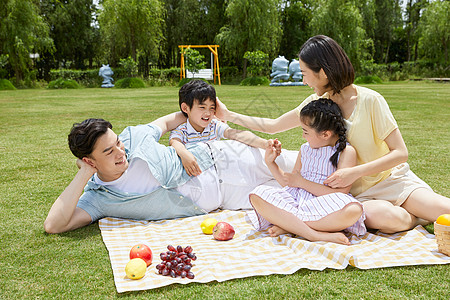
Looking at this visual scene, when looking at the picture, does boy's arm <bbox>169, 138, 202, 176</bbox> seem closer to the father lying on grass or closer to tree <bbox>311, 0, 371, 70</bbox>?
the father lying on grass

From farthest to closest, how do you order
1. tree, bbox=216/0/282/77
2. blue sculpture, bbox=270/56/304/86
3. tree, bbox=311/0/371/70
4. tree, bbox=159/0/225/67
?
1. tree, bbox=159/0/225/67
2. tree, bbox=216/0/282/77
3. tree, bbox=311/0/371/70
4. blue sculpture, bbox=270/56/304/86

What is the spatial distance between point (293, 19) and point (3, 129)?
36.9 m

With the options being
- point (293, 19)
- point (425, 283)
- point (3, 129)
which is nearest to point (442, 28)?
point (293, 19)

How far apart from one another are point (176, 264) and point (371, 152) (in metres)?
1.59

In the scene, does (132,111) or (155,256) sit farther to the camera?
(132,111)

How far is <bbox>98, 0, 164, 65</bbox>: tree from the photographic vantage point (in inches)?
1113

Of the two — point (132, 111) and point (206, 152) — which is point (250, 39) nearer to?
point (132, 111)

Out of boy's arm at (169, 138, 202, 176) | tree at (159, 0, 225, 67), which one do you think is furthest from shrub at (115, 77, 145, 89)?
boy's arm at (169, 138, 202, 176)

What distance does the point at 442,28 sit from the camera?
30984 mm

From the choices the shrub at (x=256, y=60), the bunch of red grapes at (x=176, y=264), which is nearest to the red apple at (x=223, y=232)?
the bunch of red grapes at (x=176, y=264)

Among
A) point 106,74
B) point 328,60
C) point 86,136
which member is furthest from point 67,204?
point 106,74

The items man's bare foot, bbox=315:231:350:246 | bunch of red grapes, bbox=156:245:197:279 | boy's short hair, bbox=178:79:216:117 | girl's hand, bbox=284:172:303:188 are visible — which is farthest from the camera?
boy's short hair, bbox=178:79:216:117

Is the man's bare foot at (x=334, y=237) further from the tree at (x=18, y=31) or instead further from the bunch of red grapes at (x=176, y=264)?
the tree at (x=18, y=31)

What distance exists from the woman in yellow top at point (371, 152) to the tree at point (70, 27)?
3420 centimetres
